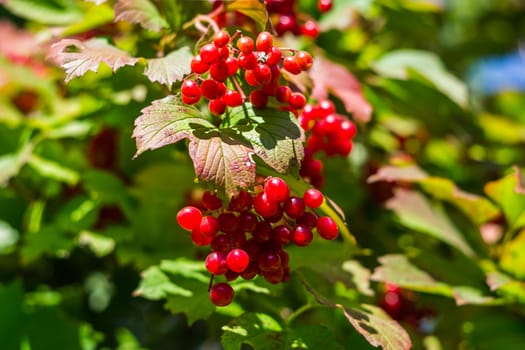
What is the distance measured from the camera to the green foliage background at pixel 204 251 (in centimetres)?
107

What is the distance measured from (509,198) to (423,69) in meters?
0.42

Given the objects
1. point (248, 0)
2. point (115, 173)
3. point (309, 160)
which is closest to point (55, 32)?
point (115, 173)

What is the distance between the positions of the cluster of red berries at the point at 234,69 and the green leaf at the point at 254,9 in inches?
3.8

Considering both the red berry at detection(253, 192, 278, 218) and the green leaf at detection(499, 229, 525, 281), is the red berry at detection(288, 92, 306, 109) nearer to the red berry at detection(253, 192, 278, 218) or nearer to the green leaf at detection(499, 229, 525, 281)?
the red berry at detection(253, 192, 278, 218)

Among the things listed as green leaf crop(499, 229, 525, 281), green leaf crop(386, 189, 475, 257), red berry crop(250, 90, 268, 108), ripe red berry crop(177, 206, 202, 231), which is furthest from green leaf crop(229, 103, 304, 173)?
green leaf crop(499, 229, 525, 281)

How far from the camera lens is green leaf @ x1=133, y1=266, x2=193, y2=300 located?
0.99m

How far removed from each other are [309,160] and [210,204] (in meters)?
0.21

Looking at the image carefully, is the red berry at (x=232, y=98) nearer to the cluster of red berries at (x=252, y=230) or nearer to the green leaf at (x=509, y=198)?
the cluster of red berries at (x=252, y=230)

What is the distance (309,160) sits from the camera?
0.98m

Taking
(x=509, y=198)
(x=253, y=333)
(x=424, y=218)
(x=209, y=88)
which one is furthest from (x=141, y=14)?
(x=509, y=198)

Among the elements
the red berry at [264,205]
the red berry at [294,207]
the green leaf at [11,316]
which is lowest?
the green leaf at [11,316]

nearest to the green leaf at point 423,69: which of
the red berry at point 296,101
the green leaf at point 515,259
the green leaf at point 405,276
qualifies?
the green leaf at point 515,259

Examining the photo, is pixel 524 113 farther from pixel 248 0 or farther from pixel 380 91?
pixel 248 0

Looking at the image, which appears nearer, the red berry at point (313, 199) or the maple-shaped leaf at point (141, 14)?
the red berry at point (313, 199)
